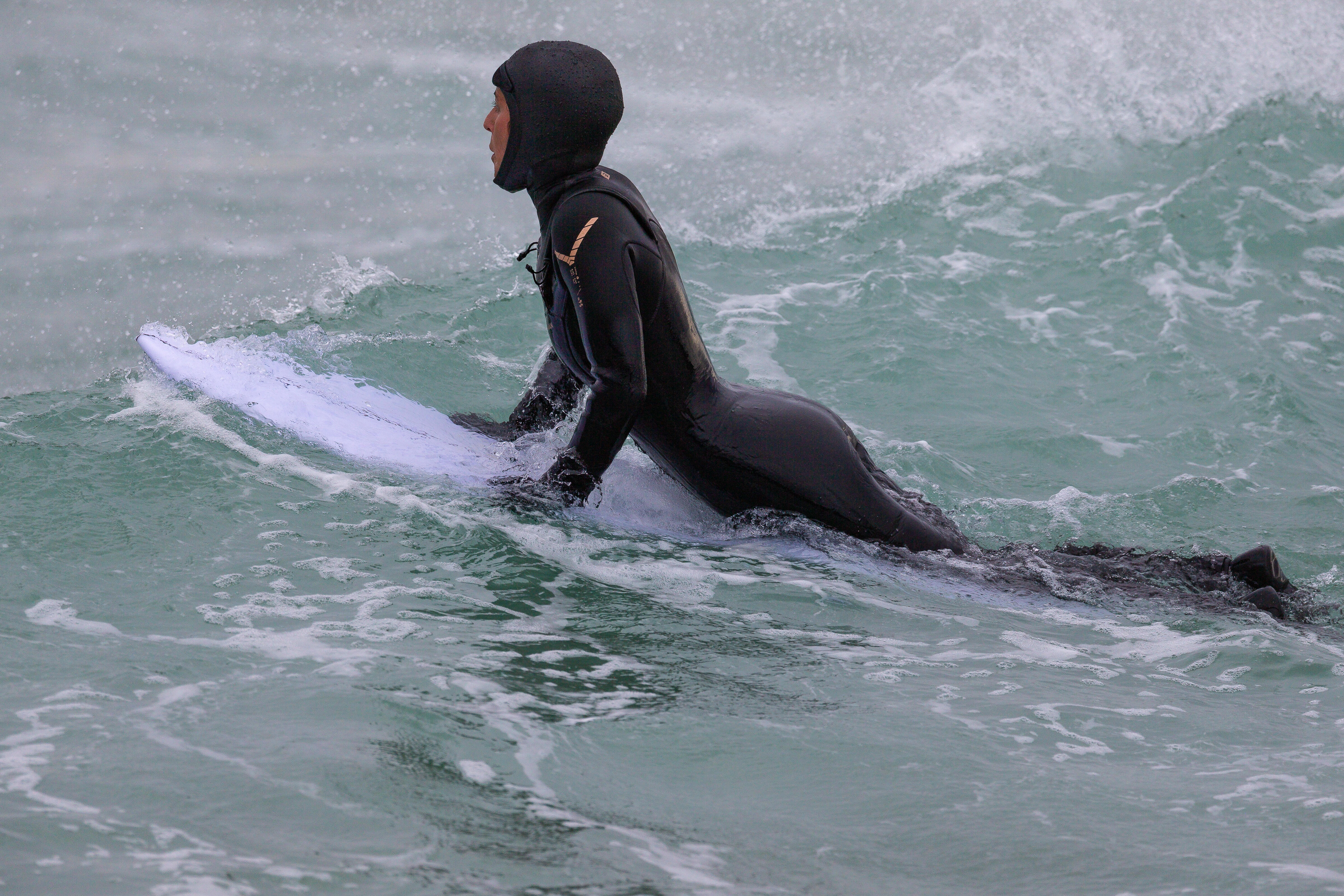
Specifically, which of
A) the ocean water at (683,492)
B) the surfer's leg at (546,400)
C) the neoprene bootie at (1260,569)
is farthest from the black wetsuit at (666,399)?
the neoprene bootie at (1260,569)

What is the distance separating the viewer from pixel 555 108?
420 centimetres

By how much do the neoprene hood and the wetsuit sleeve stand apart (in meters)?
0.17

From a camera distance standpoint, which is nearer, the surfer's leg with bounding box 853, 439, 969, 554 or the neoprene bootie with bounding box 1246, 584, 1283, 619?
the neoprene bootie with bounding box 1246, 584, 1283, 619

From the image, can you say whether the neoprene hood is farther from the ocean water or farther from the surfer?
Answer: the ocean water

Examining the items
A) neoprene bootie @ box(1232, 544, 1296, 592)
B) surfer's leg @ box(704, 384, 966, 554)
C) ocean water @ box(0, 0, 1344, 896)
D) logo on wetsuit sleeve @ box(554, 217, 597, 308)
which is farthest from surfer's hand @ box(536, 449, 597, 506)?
neoprene bootie @ box(1232, 544, 1296, 592)

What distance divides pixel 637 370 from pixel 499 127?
947 mm

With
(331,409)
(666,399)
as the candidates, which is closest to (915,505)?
(666,399)

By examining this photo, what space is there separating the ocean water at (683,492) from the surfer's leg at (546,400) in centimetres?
42

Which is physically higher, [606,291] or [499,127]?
[499,127]

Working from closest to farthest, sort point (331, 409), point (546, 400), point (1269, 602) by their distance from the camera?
point (1269, 602) < point (546, 400) < point (331, 409)

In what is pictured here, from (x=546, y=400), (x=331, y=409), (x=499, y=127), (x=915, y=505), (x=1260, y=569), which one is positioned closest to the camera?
(x=499, y=127)

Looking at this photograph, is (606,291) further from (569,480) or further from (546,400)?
(546,400)

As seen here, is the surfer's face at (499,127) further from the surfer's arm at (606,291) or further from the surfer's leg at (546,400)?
the surfer's leg at (546,400)

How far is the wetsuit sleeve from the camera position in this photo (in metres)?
4.14
